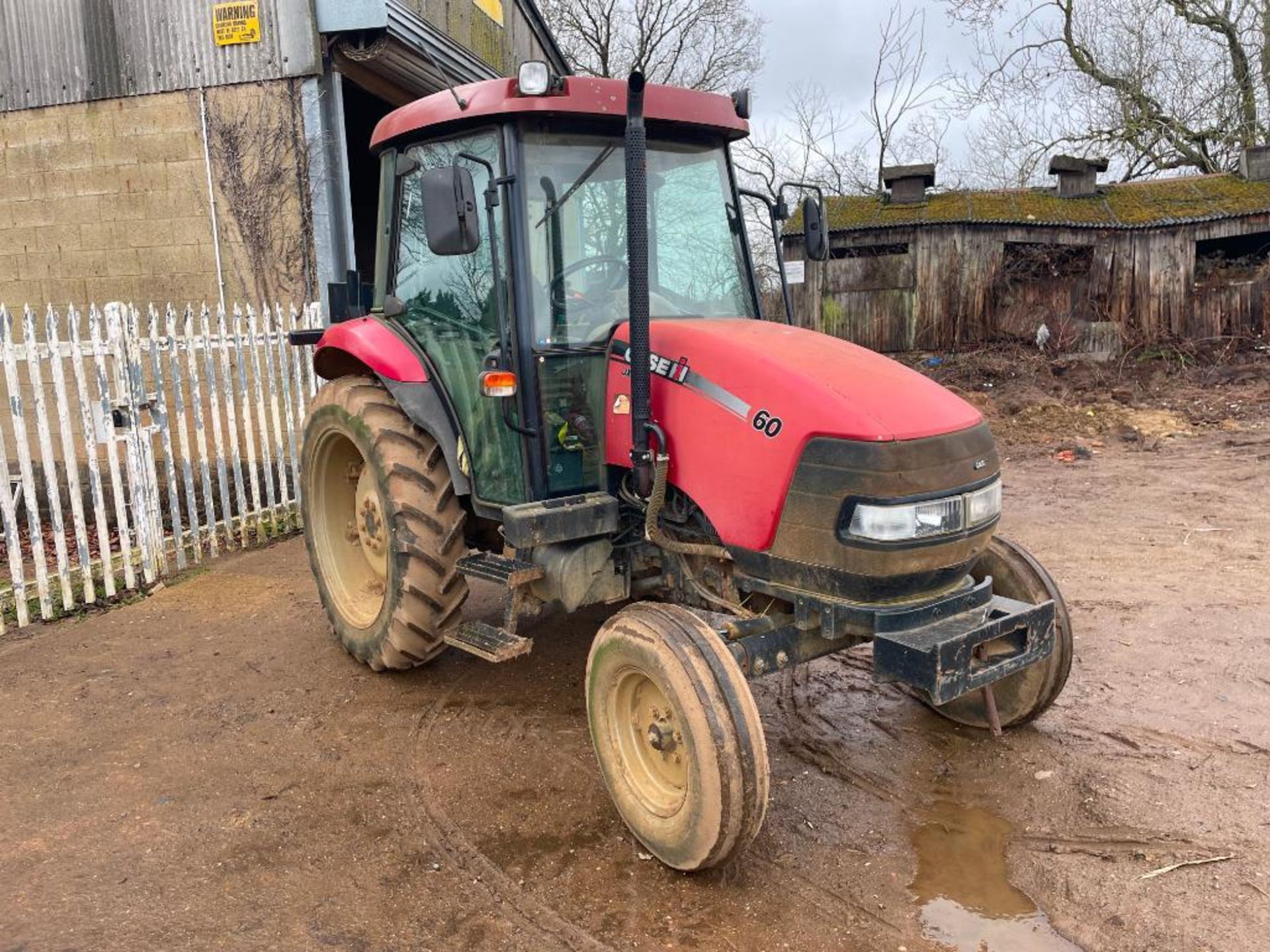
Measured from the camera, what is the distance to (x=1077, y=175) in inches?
574

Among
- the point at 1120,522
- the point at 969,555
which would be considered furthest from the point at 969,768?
the point at 1120,522

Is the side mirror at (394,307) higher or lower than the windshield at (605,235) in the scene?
lower

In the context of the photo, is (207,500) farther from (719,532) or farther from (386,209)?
(719,532)

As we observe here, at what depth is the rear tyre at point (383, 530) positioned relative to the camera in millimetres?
4078

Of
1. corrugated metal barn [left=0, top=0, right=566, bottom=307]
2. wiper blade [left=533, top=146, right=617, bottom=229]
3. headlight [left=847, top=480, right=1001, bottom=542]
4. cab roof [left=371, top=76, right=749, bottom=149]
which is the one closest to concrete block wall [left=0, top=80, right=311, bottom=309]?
corrugated metal barn [left=0, top=0, right=566, bottom=307]

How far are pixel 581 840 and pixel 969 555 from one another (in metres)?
1.59

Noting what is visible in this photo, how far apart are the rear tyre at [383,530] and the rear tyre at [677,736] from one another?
1163mm

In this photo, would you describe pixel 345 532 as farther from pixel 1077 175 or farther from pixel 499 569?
pixel 1077 175

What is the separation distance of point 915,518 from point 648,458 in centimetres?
94

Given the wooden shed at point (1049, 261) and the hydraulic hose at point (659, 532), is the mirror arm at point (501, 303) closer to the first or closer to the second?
the hydraulic hose at point (659, 532)

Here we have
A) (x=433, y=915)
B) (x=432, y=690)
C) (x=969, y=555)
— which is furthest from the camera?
(x=432, y=690)

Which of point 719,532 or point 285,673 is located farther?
point 285,673

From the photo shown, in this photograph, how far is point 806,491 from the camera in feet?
9.71

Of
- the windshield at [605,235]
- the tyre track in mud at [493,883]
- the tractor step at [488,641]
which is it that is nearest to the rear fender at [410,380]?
the tractor step at [488,641]
